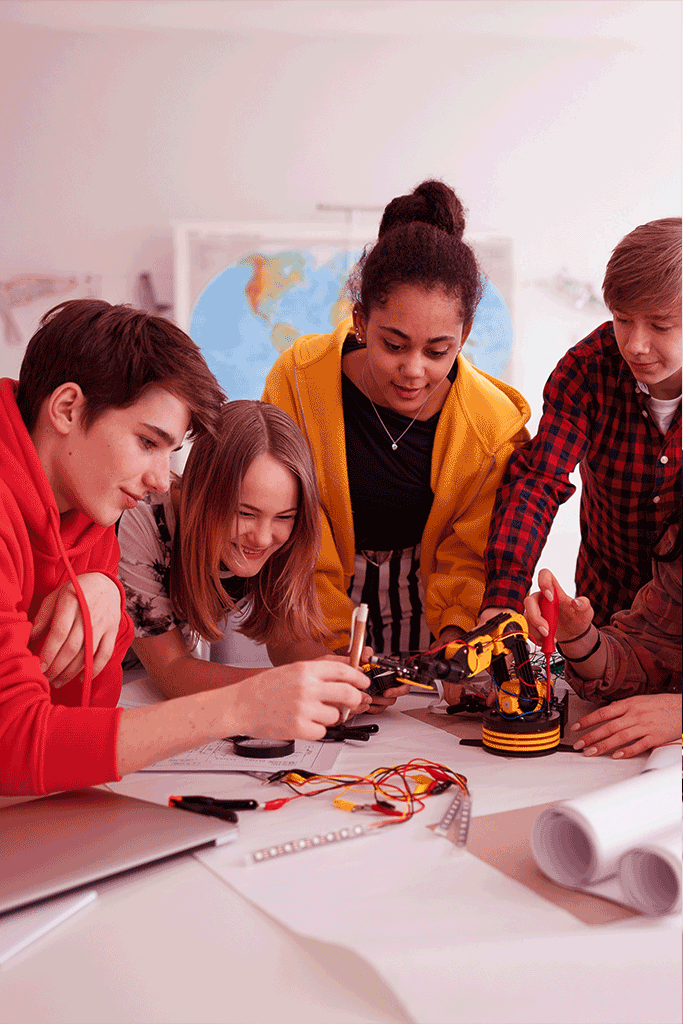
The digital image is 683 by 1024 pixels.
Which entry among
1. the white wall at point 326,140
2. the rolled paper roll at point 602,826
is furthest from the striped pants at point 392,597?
the white wall at point 326,140

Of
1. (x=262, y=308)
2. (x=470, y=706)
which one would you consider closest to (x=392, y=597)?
(x=470, y=706)

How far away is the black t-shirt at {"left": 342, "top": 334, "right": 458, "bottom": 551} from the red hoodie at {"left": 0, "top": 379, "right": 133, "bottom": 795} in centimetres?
48

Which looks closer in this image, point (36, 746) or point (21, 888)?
point (21, 888)

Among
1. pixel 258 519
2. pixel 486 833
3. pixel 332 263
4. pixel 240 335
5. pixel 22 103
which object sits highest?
pixel 22 103

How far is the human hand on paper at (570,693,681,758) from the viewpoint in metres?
0.98

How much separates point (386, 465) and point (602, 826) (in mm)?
866

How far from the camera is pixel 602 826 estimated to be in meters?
0.65

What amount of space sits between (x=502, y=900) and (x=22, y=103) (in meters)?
3.00

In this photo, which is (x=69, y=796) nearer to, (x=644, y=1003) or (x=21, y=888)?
(x=21, y=888)

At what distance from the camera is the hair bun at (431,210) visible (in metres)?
1.40

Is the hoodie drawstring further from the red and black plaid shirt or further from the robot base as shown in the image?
the red and black plaid shirt

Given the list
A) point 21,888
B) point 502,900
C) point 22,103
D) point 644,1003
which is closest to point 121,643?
point 21,888

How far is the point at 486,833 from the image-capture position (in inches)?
30.5

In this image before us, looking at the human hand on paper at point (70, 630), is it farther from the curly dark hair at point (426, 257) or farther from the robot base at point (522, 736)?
the curly dark hair at point (426, 257)
